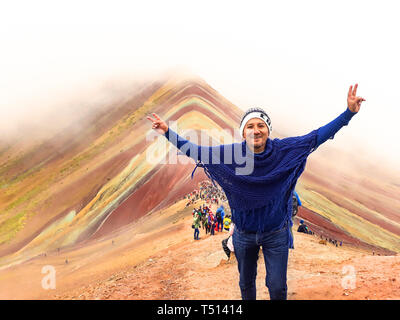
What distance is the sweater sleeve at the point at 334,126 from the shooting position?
6.91ft

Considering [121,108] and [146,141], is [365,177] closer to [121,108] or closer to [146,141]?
[146,141]

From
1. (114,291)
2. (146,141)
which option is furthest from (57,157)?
(114,291)

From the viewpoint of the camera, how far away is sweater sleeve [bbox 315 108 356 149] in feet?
6.91

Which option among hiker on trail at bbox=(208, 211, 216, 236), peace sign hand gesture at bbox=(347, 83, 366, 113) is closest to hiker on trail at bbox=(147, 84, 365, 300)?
peace sign hand gesture at bbox=(347, 83, 366, 113)

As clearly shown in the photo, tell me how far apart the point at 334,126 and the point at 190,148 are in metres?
1.04

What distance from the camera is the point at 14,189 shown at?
2672cm

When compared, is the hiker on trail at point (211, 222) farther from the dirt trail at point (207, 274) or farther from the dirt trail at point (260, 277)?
the dirt trail at point (260, 277)

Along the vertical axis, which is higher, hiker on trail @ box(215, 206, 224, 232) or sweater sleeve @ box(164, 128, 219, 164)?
hiker on trail @ box(215, 206, 224, 232)

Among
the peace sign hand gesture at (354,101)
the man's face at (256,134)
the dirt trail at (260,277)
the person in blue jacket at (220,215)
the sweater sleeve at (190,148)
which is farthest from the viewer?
the person in blue jacket at (220,215)

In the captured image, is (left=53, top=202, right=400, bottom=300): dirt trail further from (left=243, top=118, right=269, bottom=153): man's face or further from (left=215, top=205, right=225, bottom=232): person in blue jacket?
(left=243, top=118, right=269, bottom=153): man's face

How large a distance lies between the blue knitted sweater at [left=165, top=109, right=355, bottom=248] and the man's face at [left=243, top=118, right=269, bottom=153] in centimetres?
5

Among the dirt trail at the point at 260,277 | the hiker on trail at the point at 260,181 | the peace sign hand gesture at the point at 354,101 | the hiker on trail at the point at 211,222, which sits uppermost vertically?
the hiker on trail at the point at 211,222

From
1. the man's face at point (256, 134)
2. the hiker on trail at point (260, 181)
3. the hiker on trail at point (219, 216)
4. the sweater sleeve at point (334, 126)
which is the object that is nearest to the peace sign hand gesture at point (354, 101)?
the sweater sleeve at point (334, 126)

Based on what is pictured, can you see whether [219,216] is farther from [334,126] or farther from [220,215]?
[334,126]
